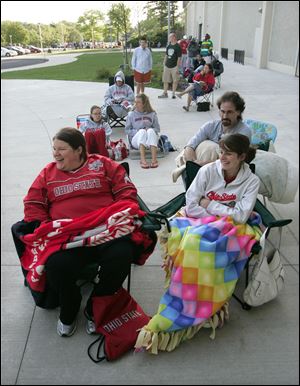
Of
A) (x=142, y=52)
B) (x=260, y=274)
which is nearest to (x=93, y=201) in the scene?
(x=260, y=274)

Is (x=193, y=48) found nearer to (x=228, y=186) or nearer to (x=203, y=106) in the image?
(x=203, y=106)

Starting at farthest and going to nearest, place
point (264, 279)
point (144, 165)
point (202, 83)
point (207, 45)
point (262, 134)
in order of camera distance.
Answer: point (202, 83)
point (144, 165)
point (207, 45)
point (262, 134)
point (264, 279)

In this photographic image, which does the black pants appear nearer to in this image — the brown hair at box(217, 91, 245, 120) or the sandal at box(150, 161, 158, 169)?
the brown hair at box(217, 91, 245, 120)

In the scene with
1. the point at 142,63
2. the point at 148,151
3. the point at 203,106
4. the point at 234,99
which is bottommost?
the point at 148,151

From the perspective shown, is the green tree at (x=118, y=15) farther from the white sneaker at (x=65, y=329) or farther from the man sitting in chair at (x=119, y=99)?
the white sneaker at (x=65, y=329)

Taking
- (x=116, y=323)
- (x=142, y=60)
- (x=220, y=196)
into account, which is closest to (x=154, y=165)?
(x=220, y=196)

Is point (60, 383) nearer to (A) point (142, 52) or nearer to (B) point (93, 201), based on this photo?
(B) point (93, 201)

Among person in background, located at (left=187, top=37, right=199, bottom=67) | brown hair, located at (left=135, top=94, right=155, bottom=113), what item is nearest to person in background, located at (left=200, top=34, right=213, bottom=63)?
person in background, located at (left=187, top=37, right=199, bottom=67)

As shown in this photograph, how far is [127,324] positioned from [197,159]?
1.58m

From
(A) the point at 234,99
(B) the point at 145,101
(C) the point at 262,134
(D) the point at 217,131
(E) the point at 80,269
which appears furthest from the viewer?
(B) the point at 145,101

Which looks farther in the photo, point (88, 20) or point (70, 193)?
point (70, 193)

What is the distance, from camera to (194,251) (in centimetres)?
195

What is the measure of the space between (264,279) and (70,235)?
3.79ft

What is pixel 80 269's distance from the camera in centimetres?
200
